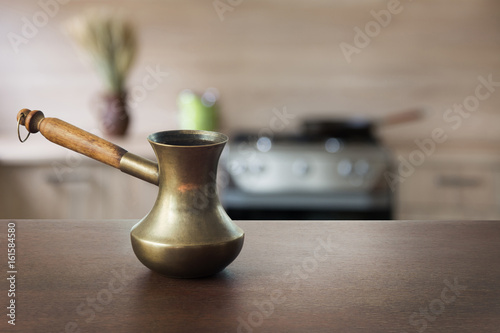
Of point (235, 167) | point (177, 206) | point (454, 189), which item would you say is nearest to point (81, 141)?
point (177, 206)

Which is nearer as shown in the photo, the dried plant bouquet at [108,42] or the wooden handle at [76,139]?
the wooden handle at [76,139]

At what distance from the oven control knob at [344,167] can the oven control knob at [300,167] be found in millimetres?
133

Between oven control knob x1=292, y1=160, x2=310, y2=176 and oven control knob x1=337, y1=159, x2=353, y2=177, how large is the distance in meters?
0.13

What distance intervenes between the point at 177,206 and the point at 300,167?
1763 millimetres

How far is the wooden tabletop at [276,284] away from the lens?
24.9 inches

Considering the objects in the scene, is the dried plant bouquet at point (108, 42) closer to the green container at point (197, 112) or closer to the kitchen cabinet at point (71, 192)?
the green container at point (197, 112)

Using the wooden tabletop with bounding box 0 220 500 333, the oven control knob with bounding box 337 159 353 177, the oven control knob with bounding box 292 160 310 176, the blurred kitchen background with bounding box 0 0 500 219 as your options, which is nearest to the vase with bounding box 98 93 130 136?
the blurred kitchen background with bounding box 0 0 500 219

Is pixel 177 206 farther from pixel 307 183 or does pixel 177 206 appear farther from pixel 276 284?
pixel 307 183

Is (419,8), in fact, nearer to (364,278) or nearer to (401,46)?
(401,46)

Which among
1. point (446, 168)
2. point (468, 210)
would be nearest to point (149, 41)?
point (446, 168)

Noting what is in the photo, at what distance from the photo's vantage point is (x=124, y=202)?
8.87 feet

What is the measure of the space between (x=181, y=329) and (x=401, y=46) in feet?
8.68

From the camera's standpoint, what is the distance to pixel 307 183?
2479 millimetres

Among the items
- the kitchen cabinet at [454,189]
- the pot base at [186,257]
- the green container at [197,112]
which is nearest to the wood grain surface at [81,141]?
the pot base at [186,257]
